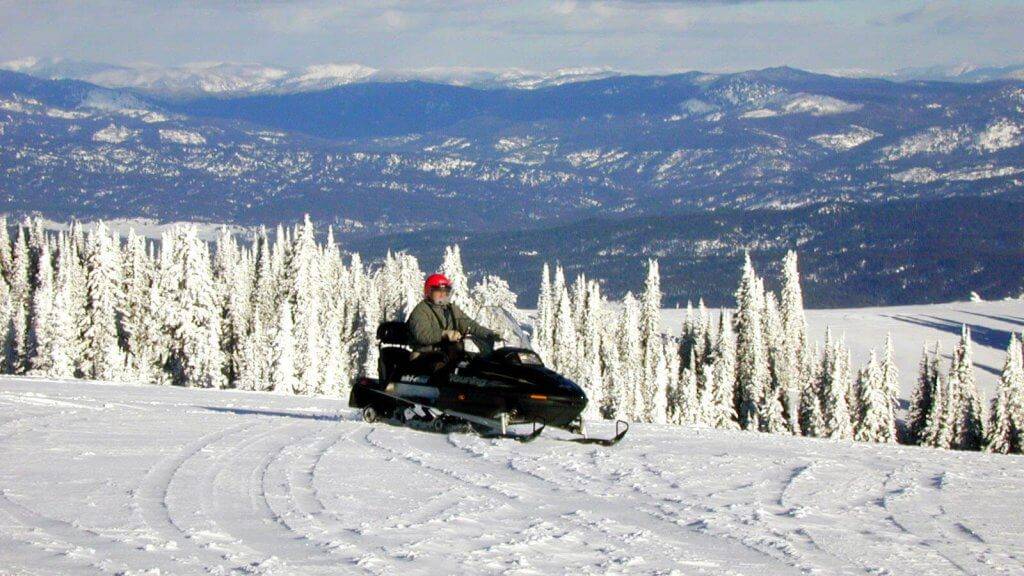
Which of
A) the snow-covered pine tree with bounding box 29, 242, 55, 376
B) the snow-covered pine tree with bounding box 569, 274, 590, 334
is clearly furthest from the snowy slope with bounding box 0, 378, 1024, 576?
the snow-covered pine tree with bounding box 569, 274, 590, 334

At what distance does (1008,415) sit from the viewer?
60.2m

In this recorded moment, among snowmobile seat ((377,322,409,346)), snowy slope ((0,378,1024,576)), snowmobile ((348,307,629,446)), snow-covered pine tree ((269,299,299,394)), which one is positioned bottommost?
snow-covered pine tree ((269,299,299,394))

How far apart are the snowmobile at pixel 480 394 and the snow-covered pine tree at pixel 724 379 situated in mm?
48315

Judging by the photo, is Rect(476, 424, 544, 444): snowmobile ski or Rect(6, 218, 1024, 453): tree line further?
Rect(6, 218, 1024, 453): tree line

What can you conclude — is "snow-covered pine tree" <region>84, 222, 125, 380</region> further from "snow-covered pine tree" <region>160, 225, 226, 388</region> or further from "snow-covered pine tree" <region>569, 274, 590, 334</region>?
"snow-covered pine tree" <region>569, 274, 590, 334</region>

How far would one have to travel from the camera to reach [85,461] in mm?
13219

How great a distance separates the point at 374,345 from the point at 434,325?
48635mm

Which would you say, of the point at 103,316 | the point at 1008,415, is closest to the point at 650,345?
the point at 1008,415

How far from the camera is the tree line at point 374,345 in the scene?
55094 mm

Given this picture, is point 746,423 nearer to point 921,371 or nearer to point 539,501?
point 921,371

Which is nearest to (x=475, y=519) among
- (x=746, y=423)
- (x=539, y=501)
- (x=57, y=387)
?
(x=539, y=501)

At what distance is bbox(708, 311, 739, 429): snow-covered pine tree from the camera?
213ft

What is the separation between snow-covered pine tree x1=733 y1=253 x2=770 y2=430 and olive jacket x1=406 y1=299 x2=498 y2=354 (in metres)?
50.5

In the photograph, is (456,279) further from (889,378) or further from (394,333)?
(394,333)
